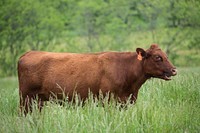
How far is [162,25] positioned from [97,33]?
168 inches

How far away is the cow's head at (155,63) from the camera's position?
814 centimetres

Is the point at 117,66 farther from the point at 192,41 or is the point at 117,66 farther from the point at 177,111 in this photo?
the point at 192,41

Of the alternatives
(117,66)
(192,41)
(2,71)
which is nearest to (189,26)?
(192,41)

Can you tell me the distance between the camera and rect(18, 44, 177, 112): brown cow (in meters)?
8.13

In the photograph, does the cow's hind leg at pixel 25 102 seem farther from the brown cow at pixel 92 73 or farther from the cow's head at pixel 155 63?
the cow's head at pixel 155 63

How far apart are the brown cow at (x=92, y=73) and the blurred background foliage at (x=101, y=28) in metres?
19.2

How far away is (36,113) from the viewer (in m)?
6.62

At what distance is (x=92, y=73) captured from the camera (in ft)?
26.9

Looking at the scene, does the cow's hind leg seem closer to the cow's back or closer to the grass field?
the cow's back

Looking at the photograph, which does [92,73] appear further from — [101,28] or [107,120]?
[101,28]

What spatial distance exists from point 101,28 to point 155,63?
2202 cm

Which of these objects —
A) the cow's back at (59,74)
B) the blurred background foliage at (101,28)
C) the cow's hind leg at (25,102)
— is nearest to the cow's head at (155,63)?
the cow's back at (59,74)

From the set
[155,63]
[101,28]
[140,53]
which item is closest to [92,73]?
[140,53]

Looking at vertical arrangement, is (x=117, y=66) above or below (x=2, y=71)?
above
